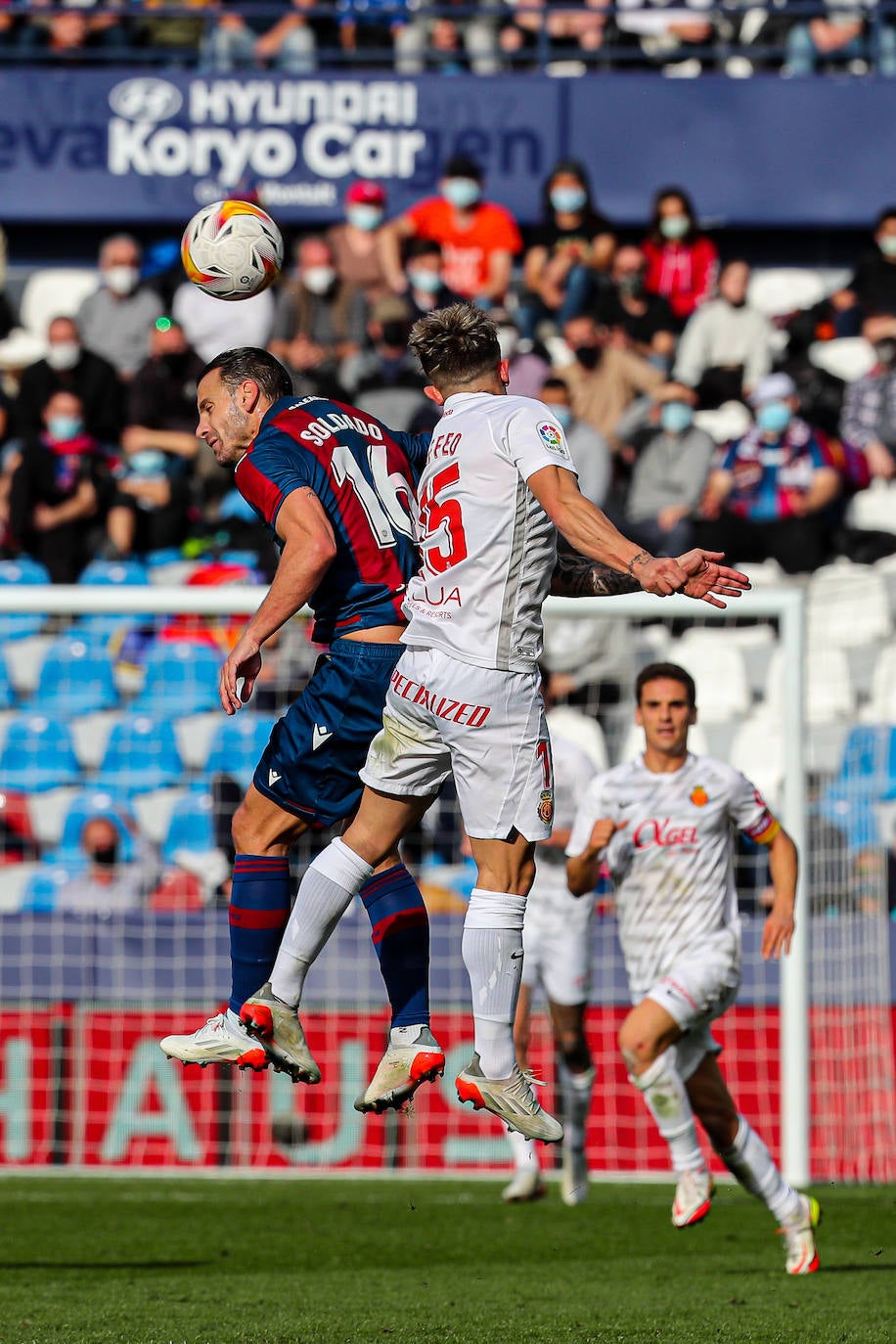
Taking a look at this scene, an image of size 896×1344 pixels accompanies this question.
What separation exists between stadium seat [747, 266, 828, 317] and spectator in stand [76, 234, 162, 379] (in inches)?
198

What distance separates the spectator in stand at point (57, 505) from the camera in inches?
541

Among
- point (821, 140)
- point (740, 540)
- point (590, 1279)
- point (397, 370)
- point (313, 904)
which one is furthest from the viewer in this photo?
point (821, 140)

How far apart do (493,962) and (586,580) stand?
119cm

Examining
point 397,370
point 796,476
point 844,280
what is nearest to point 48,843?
point 397,370

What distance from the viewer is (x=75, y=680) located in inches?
473

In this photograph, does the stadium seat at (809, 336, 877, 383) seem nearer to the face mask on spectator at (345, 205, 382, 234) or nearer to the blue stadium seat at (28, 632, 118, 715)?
the face mask on spectator at (345, 205, 382, 234)

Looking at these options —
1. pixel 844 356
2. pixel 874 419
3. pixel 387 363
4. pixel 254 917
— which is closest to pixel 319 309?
pixel 387 363

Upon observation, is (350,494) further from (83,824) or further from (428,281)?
(428,281)

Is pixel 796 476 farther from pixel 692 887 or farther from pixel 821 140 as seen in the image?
pixel 692 887

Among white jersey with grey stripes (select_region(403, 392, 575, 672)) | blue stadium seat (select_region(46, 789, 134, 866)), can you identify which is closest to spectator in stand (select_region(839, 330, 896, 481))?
blue stadium seat (select_region(46, 789, 134, 866))

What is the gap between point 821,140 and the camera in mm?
16359

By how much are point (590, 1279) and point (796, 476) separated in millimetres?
7373

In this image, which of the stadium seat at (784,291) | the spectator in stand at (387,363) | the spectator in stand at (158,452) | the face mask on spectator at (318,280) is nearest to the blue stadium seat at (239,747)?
the spectator in stand at (158,452)

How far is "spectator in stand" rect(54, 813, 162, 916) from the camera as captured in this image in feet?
36.7
